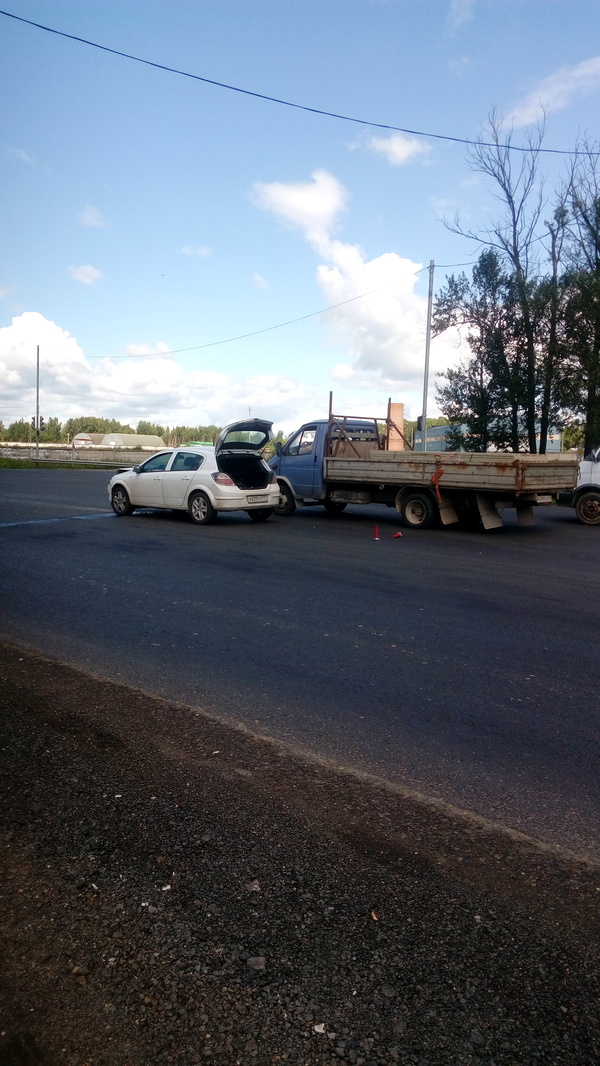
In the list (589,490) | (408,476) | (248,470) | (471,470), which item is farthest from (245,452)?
(589,490)

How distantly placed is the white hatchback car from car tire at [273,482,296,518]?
49.8 inches

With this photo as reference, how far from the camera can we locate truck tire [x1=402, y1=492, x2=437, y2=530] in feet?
51.8

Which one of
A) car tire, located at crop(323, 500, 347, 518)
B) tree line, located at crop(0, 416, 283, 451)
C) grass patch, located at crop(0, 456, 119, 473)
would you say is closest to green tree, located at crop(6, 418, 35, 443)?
tree line, located at crop(0, 416, 283, 451)

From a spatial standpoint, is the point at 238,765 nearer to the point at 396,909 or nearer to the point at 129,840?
the point at 129,840

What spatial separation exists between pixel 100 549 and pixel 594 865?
385 inches

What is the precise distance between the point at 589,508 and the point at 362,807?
48.6 ft

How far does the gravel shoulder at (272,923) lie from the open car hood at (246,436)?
13.2 metres

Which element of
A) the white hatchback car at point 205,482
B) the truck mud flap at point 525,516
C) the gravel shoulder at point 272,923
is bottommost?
the gravel shoulder at point 272,923

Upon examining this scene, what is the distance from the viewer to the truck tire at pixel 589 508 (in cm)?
1712

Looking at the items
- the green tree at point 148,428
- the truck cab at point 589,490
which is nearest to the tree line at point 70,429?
the green tree at point 148,428

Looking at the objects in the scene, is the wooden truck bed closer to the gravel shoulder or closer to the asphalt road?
the asphalt road

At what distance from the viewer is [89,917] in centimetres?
291

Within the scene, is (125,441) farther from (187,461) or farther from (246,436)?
(187,461)

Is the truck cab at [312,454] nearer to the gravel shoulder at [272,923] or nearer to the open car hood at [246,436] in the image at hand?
the open car hood at [246,436]
